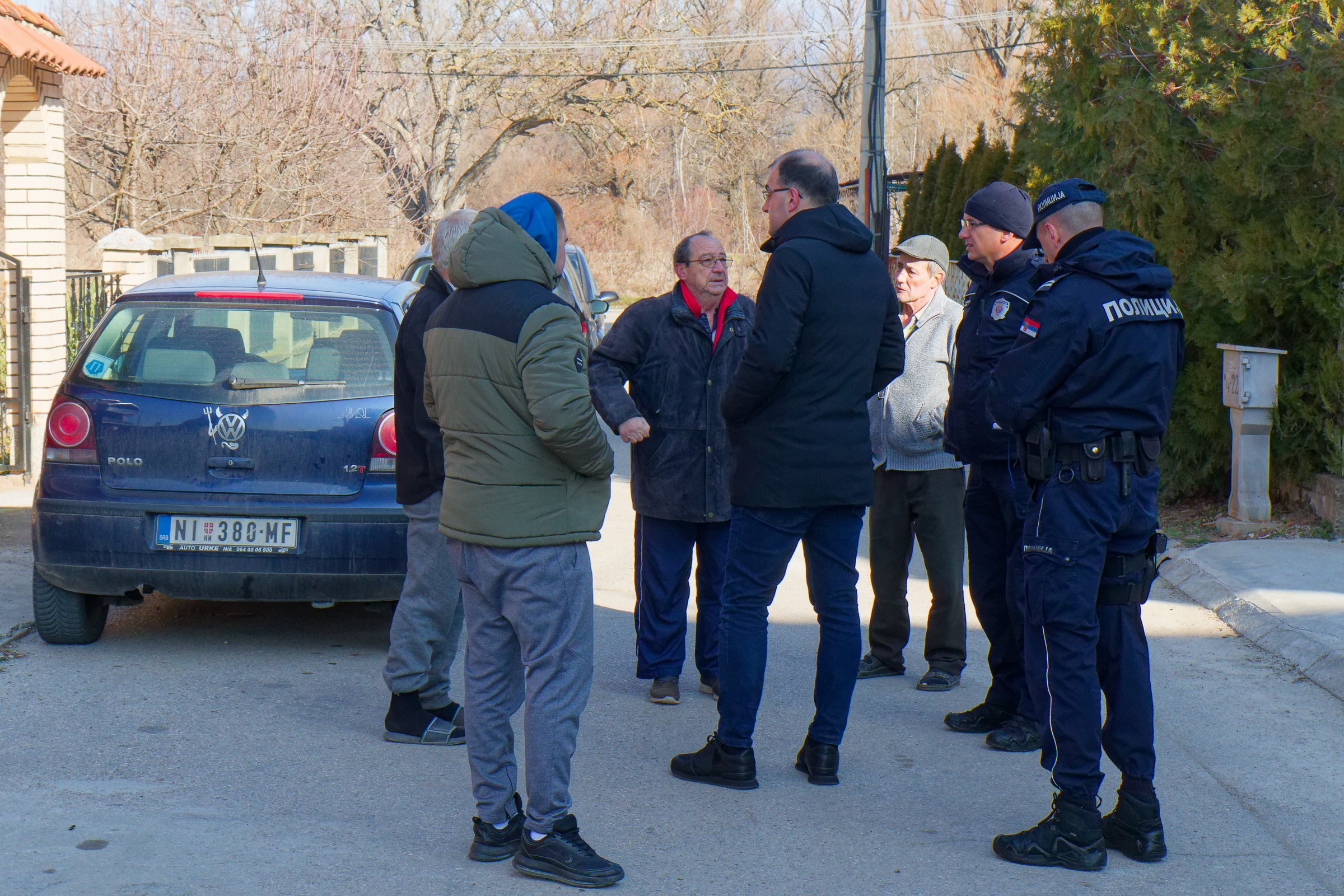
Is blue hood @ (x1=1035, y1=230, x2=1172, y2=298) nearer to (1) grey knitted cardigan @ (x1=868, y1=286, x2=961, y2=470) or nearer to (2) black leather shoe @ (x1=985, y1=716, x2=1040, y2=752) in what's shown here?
(1) grey knitted cardigan @ (x1=868, y1=286, x2=961, y2=470)

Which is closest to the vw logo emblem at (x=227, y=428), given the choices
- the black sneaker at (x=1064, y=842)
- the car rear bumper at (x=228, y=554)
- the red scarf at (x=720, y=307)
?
the car rear bumper at (x=228, y=554)

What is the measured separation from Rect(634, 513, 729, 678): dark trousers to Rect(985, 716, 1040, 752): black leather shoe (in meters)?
1.12

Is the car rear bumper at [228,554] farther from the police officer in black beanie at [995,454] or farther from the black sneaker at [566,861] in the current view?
the police officer in black beanie at [995,454]

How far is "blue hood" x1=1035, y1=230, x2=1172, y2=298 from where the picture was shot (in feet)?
12.5

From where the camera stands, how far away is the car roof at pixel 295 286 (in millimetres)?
5656

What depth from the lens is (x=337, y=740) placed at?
15.3 feet

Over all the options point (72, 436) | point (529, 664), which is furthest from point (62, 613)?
point (529, 664)

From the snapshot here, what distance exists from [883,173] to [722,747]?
37.8 ft

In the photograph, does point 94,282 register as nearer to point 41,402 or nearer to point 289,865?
point 41,402

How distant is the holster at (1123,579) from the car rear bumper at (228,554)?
275 centimetres

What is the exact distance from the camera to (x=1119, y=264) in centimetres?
381

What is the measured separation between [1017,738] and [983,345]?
1398mm

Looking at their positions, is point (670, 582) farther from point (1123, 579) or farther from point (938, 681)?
point (1123, 579)

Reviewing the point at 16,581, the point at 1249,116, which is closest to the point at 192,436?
the point at 16,581
